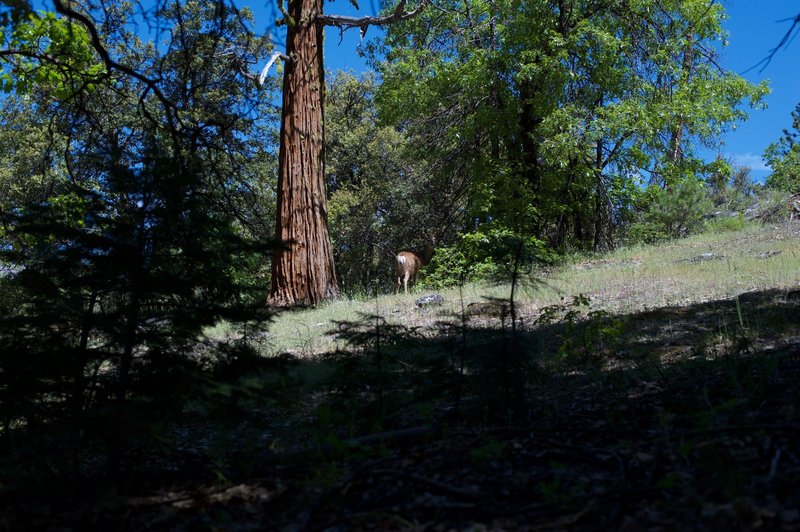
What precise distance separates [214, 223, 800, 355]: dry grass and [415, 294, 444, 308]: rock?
165 millimetres

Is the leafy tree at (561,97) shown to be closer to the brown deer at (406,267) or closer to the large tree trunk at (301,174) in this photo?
the brown deer at (406,267)

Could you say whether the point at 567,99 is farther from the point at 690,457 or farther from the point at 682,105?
the point at 690,457

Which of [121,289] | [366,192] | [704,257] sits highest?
[366,192]

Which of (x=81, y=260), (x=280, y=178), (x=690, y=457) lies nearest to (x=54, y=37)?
(x=280, y=178)

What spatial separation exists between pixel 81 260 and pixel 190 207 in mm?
732

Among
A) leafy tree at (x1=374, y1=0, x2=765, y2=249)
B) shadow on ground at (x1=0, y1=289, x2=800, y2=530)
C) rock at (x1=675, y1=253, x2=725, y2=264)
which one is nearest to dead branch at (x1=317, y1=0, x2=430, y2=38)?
leafy tree at (x1=374, y1=0, x2=765, y2=249)

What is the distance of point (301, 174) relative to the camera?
13.6m

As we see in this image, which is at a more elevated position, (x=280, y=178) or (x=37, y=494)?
(x=280, y=178)

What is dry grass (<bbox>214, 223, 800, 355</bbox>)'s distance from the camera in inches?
355

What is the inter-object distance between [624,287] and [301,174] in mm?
6846

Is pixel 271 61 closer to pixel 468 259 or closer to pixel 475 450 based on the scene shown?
pixel 468 259

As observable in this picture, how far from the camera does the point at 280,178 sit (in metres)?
13.7

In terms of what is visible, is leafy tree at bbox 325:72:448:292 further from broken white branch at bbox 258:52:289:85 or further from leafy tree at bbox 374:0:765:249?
broken white branch at bbox 258:52:289:85

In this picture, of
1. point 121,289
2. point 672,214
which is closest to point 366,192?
point 672,214
